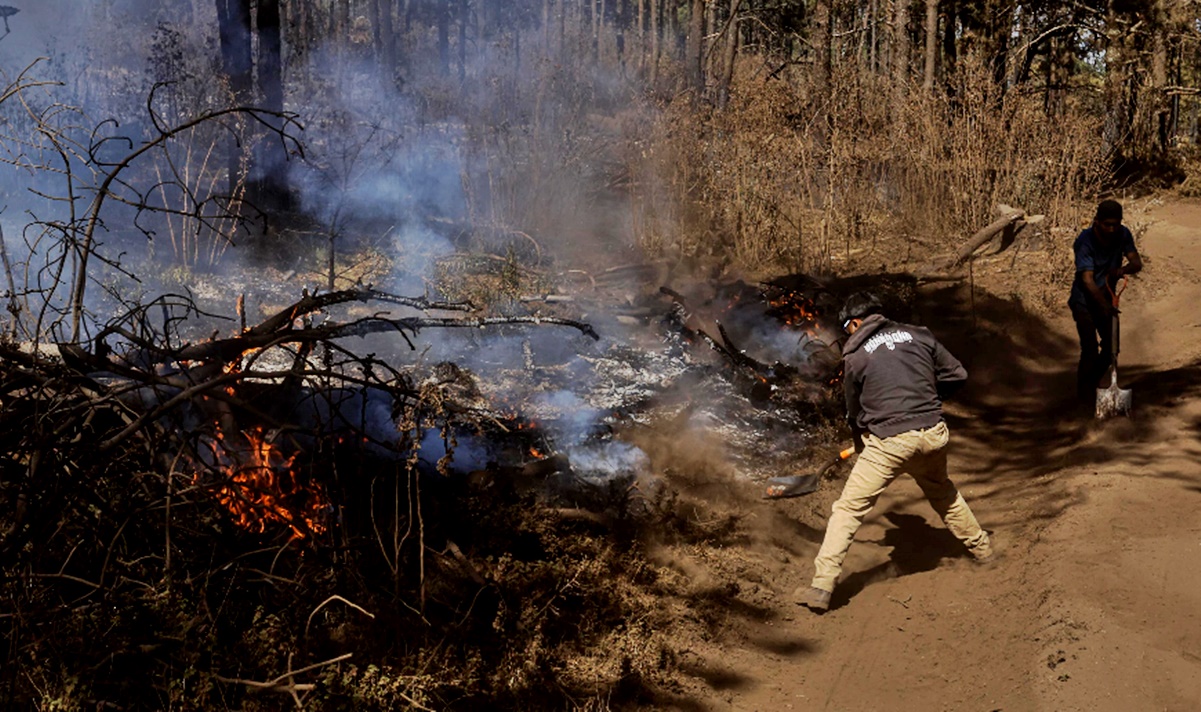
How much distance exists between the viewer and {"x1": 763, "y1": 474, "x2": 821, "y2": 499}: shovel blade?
270 inches

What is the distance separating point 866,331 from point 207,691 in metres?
3.91

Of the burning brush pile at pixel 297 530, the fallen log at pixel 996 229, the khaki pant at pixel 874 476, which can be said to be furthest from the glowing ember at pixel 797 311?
the khaki pant at pixel 874 476

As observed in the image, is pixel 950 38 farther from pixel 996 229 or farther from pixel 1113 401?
pixel 1113 401

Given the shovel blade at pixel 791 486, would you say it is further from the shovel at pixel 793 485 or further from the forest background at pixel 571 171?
the forest background at pixel 571 171

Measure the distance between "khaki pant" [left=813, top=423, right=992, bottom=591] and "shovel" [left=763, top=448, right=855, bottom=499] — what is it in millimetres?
1466

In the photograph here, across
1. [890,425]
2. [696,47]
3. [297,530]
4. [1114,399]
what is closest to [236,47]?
[297,530]

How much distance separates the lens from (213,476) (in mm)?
3637

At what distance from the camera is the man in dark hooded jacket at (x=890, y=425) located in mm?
5227

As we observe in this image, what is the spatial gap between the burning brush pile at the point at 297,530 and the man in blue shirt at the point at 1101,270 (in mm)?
2885

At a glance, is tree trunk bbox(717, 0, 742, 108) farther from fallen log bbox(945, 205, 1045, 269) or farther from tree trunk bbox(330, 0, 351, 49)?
tree trunk bbox(330, 0, 351, 49)

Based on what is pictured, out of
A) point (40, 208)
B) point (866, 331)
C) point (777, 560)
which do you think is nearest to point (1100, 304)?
point (866, 331)

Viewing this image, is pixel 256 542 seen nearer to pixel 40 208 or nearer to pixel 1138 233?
pixel 40 208

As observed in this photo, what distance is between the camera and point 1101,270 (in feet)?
23.9

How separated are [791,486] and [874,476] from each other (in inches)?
64.5
